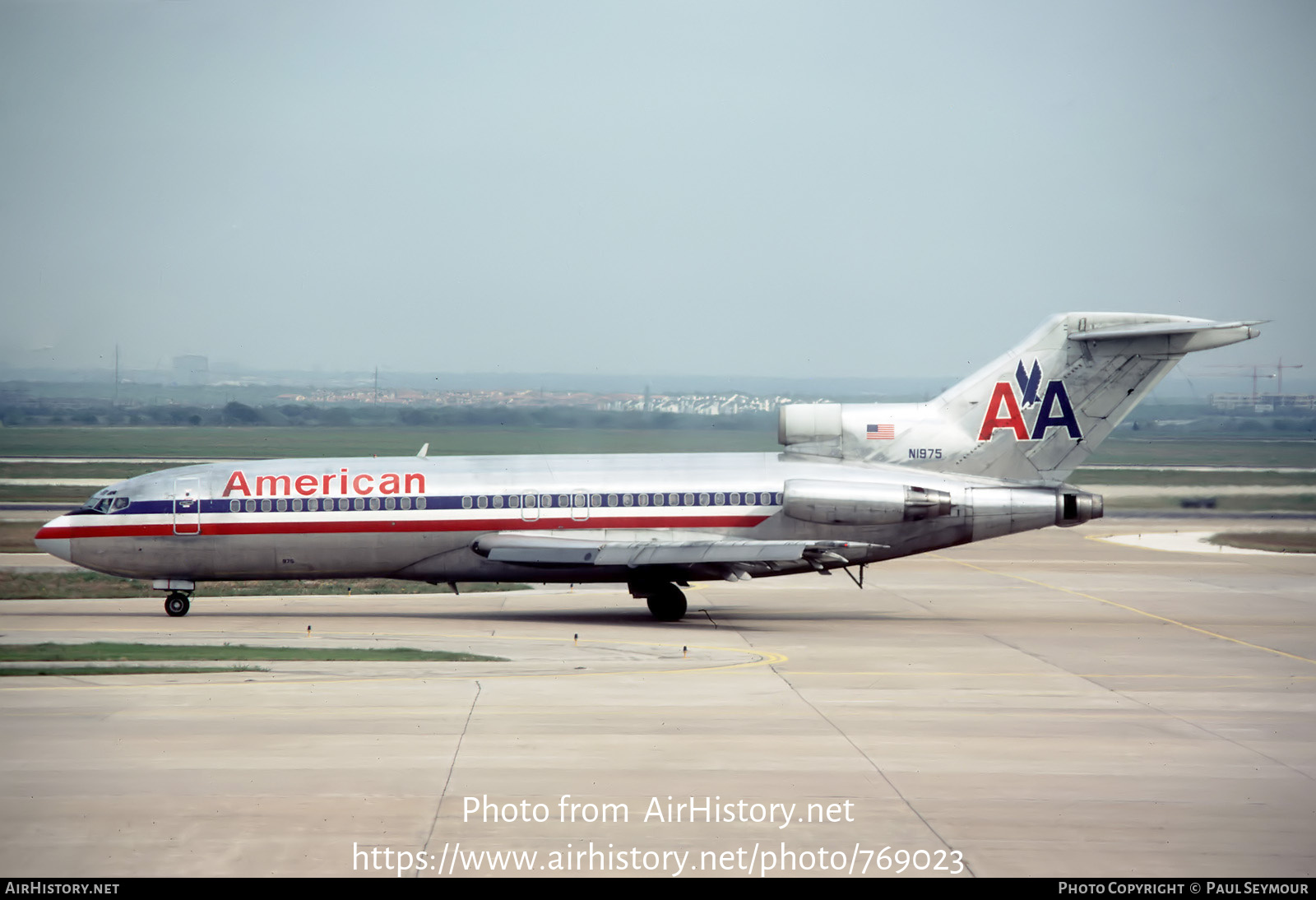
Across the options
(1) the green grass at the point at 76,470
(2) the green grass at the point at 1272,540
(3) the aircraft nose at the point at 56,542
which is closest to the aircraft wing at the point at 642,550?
(3) the aircraft nose at the point at 56,542

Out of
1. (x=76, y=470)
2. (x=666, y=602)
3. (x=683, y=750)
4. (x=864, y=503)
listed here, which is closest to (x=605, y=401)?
(x=76, y=470)

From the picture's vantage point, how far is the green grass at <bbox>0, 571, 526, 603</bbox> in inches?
1396

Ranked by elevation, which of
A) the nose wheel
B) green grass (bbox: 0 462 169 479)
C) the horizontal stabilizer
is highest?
the horizontal stabilizer

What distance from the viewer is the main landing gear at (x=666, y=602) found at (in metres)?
31.3

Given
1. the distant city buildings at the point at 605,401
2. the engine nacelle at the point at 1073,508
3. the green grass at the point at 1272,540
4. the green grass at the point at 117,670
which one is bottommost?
the green grass at the point at 1272,540

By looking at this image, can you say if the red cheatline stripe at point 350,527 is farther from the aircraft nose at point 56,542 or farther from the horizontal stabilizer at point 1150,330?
the horizontal stabilizer at point 1150,330

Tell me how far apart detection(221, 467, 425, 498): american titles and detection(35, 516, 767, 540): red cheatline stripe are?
72 cm

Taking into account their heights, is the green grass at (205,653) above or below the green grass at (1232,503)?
above

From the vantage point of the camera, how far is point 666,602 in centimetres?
3133

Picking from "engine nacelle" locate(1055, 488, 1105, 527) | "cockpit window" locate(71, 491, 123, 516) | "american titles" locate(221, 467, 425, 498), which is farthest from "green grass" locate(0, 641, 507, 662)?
"engine nacelle" locate(1055, 488, 1105, 527)

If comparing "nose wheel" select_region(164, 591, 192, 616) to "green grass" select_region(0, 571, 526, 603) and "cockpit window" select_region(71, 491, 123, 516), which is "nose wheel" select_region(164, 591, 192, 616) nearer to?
"cockpit window" select_region(71, 491, 123, 516)

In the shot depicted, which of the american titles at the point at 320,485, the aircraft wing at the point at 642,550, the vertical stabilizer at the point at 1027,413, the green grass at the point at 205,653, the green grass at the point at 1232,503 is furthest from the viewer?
the green grass at the point at 1232,503

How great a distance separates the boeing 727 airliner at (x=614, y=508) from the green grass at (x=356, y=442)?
5173 cm

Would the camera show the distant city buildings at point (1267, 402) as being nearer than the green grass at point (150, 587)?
No
